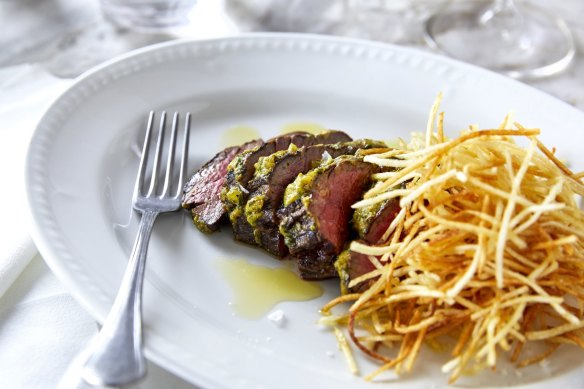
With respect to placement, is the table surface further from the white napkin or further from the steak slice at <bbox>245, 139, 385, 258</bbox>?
the steak slice at <bbox>245, 139, 385, 258</bbox>

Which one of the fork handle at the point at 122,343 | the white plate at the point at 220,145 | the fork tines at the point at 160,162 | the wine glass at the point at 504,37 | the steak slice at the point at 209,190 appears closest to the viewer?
the fork handle at the point at 122,343

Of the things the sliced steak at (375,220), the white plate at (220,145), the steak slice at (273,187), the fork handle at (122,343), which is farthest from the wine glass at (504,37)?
the fork handle at (122,343)

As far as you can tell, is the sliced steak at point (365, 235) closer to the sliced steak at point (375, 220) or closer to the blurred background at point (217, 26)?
the sliced steak at point (375, 220)

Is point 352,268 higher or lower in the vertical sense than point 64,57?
higher

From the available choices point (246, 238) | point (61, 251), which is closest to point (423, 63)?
point (246, 238)

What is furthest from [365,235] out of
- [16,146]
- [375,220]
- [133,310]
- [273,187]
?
[16,146]

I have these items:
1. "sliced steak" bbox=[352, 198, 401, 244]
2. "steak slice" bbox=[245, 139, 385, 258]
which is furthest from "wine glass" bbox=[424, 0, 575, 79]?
"sliced steak" bbox=[352, 198, 401, 244]

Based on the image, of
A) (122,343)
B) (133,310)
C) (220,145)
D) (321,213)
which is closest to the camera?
(122,343)

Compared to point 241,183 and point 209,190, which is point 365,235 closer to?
point 241,183
